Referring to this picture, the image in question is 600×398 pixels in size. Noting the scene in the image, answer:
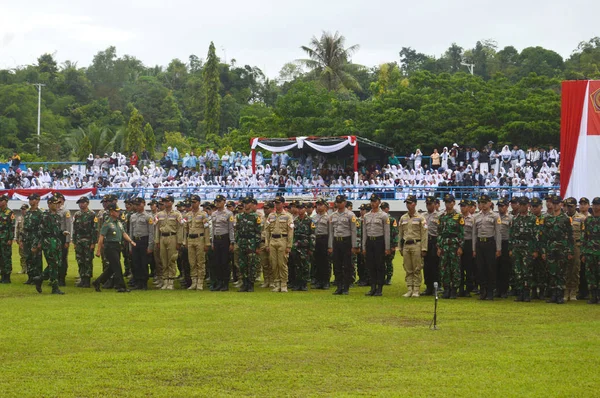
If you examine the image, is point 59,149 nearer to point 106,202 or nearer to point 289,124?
point 289,124

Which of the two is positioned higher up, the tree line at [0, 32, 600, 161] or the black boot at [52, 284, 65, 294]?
the tree line at [0, 32, 600, 161]

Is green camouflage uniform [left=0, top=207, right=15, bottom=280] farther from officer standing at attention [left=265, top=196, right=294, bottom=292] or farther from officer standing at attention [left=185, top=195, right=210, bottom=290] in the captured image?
officer standing at attention [left=265, top=196, right=294, bottom=292]

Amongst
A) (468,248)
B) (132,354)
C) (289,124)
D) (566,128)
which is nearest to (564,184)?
(566,128)

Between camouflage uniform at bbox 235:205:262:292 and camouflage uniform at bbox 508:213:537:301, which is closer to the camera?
camouflage uniform at bbox 508:213:537:301

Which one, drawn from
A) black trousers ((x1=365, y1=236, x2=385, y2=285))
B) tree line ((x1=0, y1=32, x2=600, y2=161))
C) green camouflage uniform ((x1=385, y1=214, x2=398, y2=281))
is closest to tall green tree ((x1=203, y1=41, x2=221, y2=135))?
tree line ((x1=0, y1=32, x2=600, y2=161))

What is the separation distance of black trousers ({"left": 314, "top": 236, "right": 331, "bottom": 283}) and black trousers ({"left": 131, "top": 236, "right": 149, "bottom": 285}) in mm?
3318

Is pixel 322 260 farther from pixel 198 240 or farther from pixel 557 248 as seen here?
pixel 557 248

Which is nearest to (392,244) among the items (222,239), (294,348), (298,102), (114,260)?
(222,239)

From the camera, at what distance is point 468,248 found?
45.0 feet

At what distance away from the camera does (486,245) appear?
13258mm

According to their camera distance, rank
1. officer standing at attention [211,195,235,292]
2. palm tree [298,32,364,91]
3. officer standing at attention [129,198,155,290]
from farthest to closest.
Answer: palm tree [298,32,364,91]
officer standing at attention [129,198,155,290]
officer standing at attention [211,195,235,292]

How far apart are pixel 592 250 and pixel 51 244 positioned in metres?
9.24

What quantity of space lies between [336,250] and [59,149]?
48.2 meters

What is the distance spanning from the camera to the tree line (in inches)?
1496
